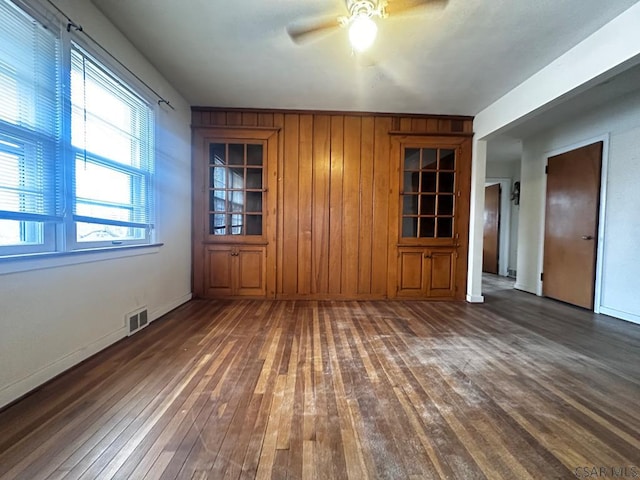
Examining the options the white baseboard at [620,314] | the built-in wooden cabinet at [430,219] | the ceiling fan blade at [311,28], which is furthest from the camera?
the built-in wooden cabinet at [430,219]

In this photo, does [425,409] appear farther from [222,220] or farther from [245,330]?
[222,220]

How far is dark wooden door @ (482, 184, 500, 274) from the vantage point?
639cm

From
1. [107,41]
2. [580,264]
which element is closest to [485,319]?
[580,264]

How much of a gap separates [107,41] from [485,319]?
440cm

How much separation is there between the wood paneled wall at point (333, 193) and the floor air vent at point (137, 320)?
62.8 inches

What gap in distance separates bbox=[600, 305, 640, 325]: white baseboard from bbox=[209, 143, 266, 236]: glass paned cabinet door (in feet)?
14.4

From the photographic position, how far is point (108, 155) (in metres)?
2.28

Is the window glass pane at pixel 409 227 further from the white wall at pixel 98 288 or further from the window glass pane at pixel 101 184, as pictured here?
the window glass pane at pixel 101 184

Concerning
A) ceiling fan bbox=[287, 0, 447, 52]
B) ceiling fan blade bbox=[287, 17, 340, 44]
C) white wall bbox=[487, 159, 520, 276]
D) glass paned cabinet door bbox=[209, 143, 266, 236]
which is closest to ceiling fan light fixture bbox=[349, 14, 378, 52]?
ceiling fan bbox=[287, 0, 447, 52]

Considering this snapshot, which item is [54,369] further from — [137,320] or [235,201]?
[235,201]

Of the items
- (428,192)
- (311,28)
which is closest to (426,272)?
(428,192)

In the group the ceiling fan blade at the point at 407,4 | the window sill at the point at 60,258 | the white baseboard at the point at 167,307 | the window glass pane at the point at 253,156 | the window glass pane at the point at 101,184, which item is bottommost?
the white baseboard at the point at 167,307

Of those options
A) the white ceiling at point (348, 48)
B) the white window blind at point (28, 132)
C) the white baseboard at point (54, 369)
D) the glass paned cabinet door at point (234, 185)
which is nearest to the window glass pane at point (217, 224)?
the glass paned cabinet door at point (234, 185)

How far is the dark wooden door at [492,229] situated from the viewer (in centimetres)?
639
